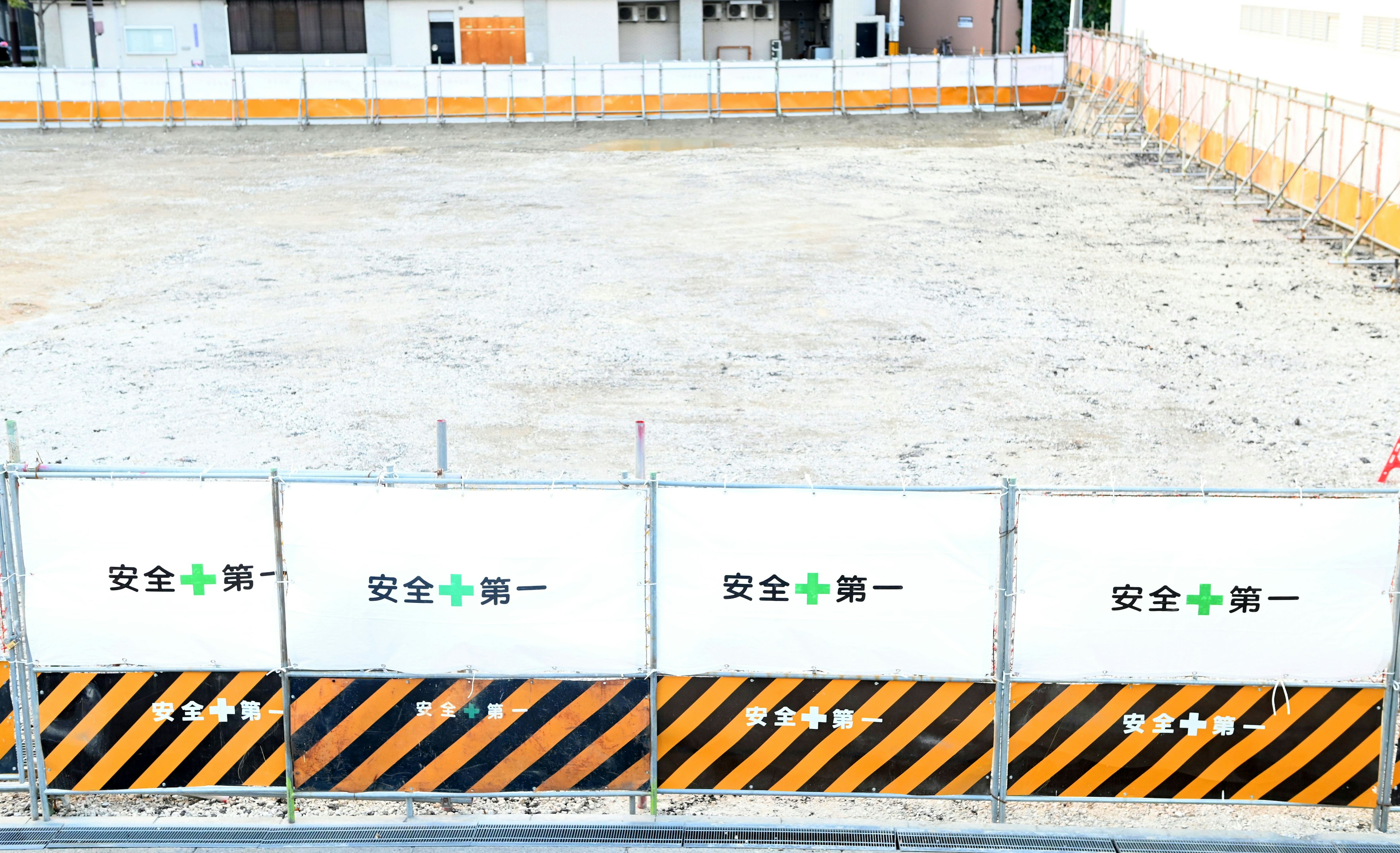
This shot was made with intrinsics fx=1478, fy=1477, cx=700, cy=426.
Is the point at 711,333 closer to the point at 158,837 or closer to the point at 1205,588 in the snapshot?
the point at 1205,588

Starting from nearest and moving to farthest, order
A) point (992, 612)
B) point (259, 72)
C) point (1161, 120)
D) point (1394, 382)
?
point (992, 612) → point (1394, 382) → point (1161, 120) → point (259, 72)

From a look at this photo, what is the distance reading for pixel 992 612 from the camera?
823 centimetres

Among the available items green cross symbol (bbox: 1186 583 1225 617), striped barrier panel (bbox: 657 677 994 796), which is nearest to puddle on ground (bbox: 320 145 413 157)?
striped barrier panel (bbox: 657 677 994 796)

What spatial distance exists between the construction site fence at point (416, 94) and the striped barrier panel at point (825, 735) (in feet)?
125

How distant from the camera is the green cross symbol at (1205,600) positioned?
26.7ft

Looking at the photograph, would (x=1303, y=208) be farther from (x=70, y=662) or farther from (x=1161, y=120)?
(x=70, y=662)

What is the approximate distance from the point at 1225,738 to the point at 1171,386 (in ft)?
32.2

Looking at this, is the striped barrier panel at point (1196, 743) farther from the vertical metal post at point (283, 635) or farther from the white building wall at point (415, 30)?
the white building wall at point (415, 30)

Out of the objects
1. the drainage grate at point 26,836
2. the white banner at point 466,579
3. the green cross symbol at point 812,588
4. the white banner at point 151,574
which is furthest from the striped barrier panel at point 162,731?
the green cross symbol at point 812,588

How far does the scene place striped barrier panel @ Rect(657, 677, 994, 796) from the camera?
8.42 m

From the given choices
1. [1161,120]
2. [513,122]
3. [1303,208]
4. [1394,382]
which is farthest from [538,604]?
[513,122]

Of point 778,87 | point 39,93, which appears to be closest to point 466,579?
point 778,87

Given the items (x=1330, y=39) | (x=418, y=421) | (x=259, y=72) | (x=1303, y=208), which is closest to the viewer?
(x=418, y=421)

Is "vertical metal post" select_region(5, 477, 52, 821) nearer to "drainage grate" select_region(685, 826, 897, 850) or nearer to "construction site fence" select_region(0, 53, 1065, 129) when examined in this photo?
"drainage grate" select_region(685, 826, 897, 850)
